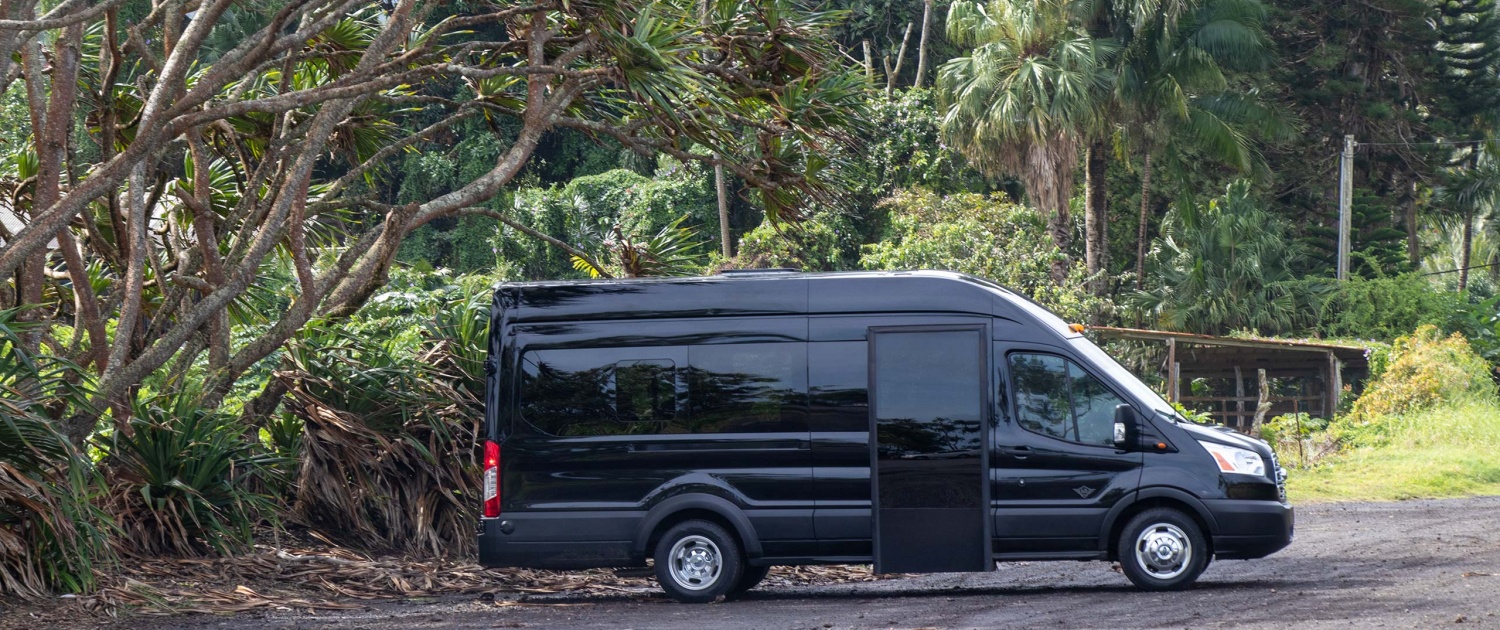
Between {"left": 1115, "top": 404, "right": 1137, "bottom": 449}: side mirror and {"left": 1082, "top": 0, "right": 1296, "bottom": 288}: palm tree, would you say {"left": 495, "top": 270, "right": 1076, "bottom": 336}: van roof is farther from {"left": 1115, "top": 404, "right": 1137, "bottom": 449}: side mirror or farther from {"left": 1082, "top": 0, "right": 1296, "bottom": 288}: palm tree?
{"left": 1082, "top": 0, "right": 1296, "bottom": 288}: palm tree

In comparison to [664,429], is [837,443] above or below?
below

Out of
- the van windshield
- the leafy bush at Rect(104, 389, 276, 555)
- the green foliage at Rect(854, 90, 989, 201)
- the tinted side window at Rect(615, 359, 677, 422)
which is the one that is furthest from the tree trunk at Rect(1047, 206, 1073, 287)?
the leafy bush at Rect(104, 389, 276, 555)

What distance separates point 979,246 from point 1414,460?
8.53 metres

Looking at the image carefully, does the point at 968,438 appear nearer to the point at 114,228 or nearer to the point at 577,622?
the point at 577,622

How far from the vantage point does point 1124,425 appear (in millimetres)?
8875

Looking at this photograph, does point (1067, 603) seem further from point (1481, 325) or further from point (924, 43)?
point (924, 43)

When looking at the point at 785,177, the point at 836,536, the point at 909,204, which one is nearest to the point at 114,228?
the point at 785,177

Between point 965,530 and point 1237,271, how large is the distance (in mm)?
25457

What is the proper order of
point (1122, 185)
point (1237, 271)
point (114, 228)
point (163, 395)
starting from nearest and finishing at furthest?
point (163, 395) → point (114, 228) → point (1237, 271) → point (1122, 185)

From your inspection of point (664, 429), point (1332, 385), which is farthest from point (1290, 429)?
point (664, 429)

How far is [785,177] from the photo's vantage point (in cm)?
1114

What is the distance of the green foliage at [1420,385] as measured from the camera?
2212cm

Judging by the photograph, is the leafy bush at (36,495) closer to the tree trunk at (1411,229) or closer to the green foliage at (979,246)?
the green foliage at (979,246)

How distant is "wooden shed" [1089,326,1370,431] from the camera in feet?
77.5
